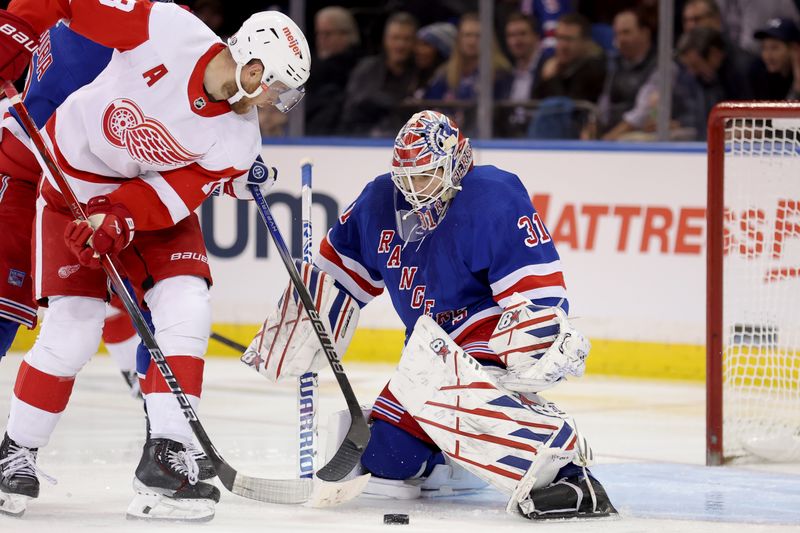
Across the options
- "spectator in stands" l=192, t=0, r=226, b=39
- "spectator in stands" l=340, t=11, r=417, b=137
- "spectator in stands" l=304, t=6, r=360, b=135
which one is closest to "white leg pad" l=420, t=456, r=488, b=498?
"spectator in stands" l=340, t=11, r=417, b=137

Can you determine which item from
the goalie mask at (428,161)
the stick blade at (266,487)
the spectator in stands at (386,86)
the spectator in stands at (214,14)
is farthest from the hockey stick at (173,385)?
the spectator in stands at (214,14)

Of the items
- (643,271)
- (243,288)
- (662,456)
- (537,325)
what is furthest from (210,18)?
(537,325)

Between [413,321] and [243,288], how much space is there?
2.80 meters

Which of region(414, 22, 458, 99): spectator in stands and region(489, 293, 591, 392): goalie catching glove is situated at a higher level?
region(414, 22, 458, 99): spectator in stands

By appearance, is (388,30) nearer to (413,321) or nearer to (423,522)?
Answer: (413,321)

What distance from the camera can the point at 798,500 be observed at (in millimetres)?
3605

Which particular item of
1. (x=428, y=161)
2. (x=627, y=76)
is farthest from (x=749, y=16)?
(x=428, y=161)

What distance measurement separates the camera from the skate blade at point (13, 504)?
3266 mm

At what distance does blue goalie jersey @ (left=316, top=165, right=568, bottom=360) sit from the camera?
11.1 feet

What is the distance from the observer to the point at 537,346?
10.6ft

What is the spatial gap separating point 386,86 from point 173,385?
3.58 metres

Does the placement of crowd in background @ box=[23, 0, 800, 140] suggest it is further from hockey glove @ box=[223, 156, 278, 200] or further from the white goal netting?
hockey glove @ box=[223, 156, 278, 200]

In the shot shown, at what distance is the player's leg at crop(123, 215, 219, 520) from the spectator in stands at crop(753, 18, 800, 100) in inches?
122

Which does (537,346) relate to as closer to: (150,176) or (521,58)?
(150,176)
